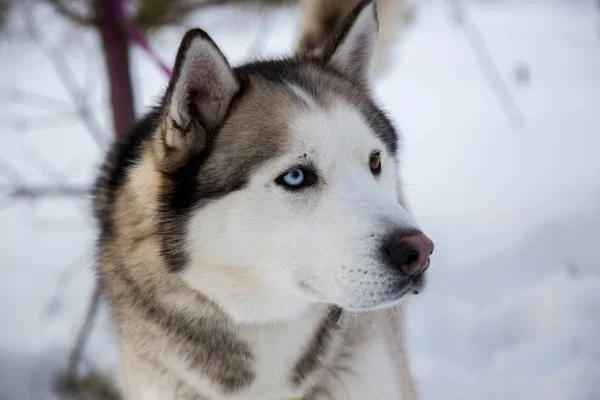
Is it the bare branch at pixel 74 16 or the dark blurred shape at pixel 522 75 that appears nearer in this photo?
the bare branch at pixel 74 16

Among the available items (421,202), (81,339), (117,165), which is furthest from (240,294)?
(421,202)

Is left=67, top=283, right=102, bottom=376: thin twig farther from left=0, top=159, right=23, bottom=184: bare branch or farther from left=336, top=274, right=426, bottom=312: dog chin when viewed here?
left=336, top=274, right=426, bottom=312: dog chin

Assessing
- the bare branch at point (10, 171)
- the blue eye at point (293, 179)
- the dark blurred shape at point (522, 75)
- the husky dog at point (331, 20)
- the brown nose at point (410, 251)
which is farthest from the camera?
the dark blurred shape at point (522, 75)

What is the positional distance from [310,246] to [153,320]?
0.52m

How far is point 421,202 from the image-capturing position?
13.7 ft

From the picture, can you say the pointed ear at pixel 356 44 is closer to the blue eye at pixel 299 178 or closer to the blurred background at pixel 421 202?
the blue eye at pixel 299 178

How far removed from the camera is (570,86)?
5766mm

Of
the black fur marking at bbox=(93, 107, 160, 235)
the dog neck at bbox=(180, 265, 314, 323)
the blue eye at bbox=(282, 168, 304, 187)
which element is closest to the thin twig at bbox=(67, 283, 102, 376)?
the black fur marking at bbox=(93, 107, 160, 235)

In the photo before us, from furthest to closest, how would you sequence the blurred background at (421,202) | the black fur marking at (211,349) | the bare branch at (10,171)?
the bare branch at (10,171) → the blurred background at (421,202) → the black fur marking at (211,349)

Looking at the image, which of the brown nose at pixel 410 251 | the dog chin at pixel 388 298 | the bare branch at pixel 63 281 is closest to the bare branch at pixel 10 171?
the bare branch at pixel 63 281

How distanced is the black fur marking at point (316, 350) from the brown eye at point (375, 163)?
411 mm

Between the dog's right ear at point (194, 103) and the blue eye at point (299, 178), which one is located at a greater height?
the dog's right ear at point (194, 103)

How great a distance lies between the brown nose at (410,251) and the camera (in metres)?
1.18

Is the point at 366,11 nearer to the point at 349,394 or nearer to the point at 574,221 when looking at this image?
the point at 349,394
